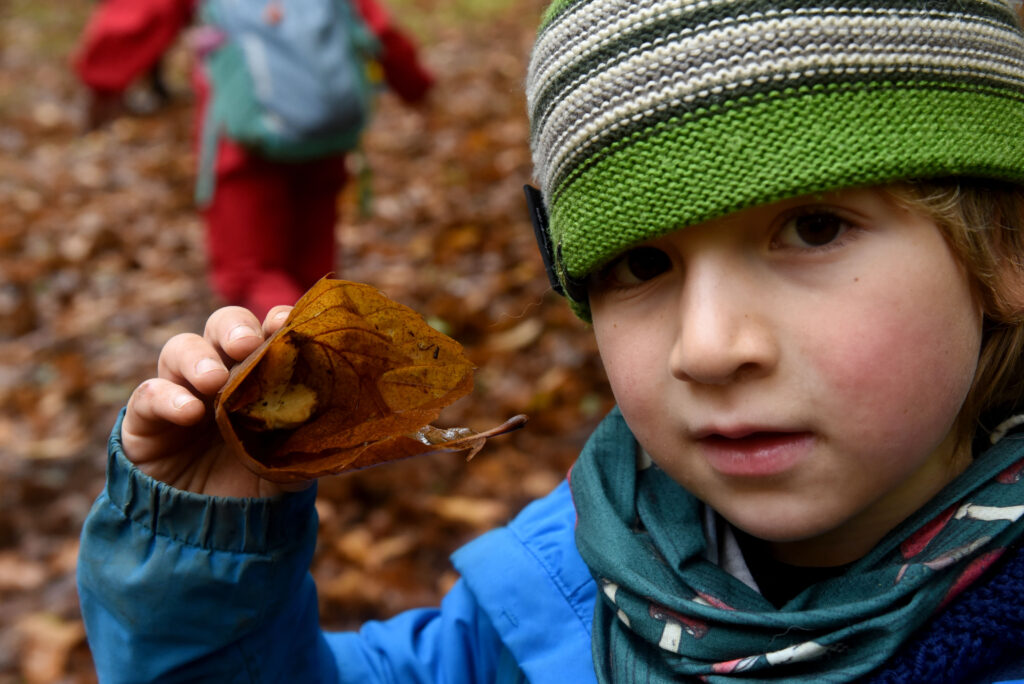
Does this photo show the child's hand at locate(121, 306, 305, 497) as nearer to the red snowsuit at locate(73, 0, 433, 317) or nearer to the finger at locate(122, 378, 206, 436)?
the finger at locate(122, 378, 206, 436)

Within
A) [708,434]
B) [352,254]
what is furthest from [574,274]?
[352,254]

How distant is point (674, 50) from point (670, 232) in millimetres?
241

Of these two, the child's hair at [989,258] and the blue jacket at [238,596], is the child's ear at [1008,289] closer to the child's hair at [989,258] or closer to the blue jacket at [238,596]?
the child's hair at [989,258]

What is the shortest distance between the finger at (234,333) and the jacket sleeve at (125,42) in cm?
291

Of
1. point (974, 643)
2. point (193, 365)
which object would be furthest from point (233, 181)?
point (974, 643)

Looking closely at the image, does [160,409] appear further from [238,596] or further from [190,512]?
[238,596]

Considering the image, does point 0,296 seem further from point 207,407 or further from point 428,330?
point 428,330

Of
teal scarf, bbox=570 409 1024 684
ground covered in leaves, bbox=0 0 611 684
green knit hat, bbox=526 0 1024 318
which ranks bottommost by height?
ground covered in leaves, bbox=0 0 611 684

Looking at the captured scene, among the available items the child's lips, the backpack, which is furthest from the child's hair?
the backpack

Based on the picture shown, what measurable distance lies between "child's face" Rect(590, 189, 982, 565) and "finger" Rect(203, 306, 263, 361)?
61 centimetres

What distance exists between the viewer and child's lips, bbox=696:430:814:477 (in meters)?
1.15

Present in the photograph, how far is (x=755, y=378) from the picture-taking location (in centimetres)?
113

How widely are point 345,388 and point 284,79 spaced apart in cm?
249

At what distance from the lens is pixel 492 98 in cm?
790
